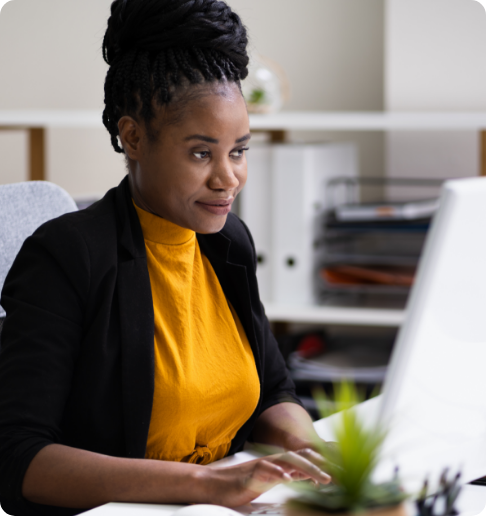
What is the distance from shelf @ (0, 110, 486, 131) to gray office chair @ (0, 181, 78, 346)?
815mm

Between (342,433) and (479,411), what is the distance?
0.76 ft

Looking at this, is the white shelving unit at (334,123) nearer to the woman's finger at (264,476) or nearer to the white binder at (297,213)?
the white binder at (297,213)

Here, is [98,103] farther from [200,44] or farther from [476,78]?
[200,44]

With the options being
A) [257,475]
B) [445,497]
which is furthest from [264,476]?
[445,497]

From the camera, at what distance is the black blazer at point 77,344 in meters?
0.78

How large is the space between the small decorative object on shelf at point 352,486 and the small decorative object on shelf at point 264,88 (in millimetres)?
1526

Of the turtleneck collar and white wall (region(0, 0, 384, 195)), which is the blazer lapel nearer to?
the turtleneck collar

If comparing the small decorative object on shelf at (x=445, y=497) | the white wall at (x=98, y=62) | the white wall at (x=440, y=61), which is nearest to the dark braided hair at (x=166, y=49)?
the small decorative object on shelf at (x=445, y=497)

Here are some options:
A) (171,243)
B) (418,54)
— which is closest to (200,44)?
(171,243)

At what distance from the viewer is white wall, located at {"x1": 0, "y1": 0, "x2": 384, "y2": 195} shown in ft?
6.95

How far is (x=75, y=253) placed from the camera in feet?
2.74

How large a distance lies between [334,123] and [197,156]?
3.23 feet

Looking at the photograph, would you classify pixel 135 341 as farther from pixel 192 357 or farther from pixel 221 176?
pixel 221 176

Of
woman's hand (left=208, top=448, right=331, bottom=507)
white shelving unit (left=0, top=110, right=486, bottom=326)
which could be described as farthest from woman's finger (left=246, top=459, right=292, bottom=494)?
white shelving unit (left=0, top=110, right=486, bottom=326)
